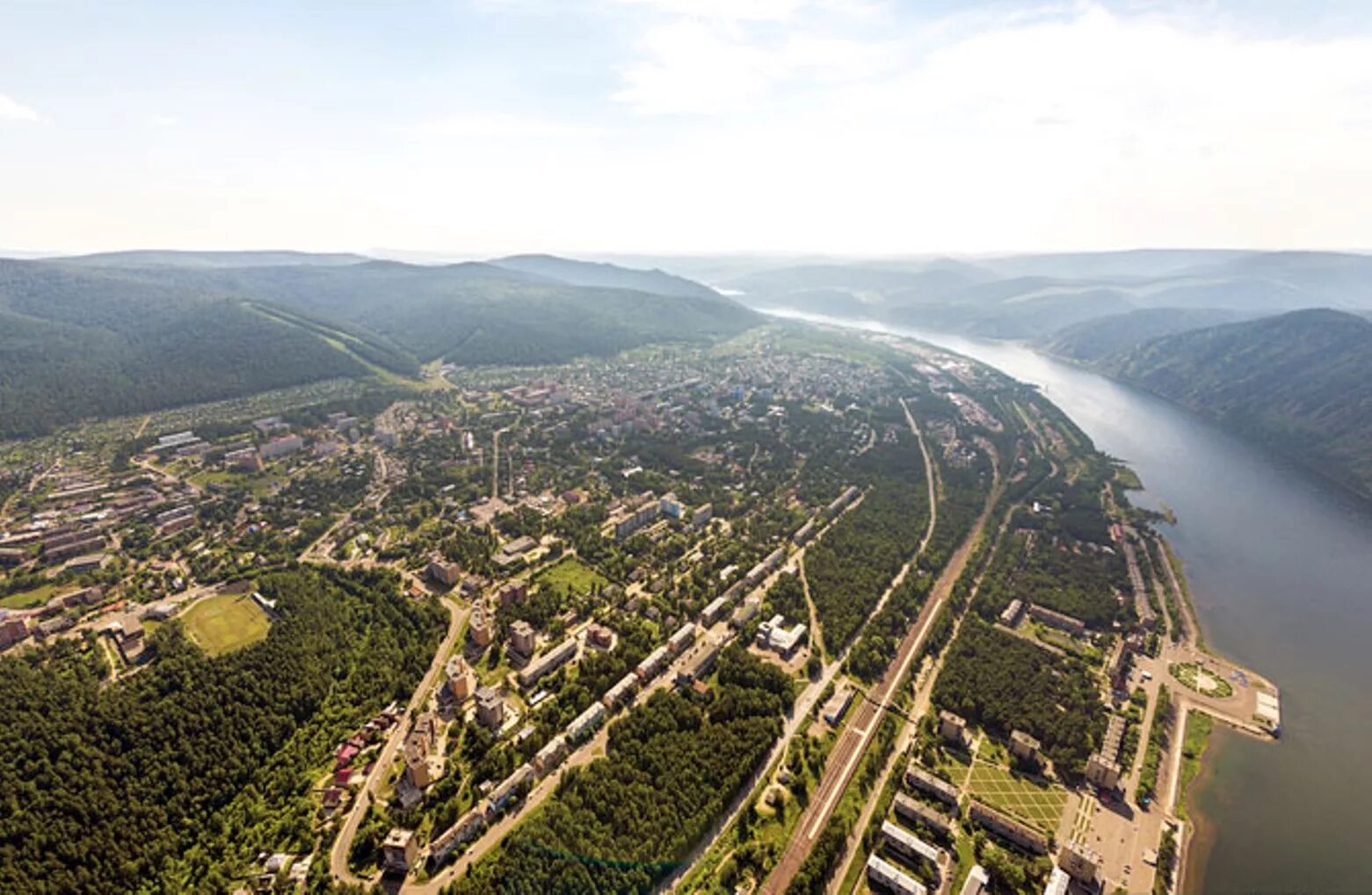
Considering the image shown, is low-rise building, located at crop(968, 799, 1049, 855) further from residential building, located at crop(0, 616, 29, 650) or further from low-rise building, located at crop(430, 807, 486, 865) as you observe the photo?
residential building, located at crop(0, 616, 29, 650)

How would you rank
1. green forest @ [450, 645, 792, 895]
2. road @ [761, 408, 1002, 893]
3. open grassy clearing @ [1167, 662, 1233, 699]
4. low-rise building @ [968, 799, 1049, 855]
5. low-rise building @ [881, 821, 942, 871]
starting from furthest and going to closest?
open grassy clearing @ [1167, 662, 1233, 699] → low-rise building @ [968, 799, 1049, 855] → road @ [761, 408, 1002, 893] → low-rise building @ [881, 821, 942, 871] → green forest @ [450, 645, 792, 895]

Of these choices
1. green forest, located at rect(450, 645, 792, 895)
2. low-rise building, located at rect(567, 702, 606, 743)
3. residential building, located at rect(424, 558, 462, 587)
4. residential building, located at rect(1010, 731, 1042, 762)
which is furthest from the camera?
residential building, located at rect(424, 558, 462, 587)

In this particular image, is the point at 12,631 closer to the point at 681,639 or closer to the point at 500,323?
the point at 681,639

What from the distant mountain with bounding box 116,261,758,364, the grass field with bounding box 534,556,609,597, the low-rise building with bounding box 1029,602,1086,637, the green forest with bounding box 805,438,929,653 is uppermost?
the distant mountain with bounding box 116,261,758,364

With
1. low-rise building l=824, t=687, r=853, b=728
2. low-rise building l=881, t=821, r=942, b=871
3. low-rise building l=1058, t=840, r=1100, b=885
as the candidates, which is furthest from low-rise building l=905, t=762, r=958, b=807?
low-rise building l=1058, t=840, r=1100, b=885

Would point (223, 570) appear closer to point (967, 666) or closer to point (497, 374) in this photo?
point (967, 666)

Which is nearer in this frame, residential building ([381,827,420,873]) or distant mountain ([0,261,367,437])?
residential building ([381,827,420,873])

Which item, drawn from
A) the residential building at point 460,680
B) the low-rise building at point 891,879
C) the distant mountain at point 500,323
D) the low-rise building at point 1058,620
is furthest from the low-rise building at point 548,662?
the distant mountain at point 500,323

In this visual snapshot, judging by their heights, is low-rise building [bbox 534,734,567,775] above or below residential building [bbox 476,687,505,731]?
below
